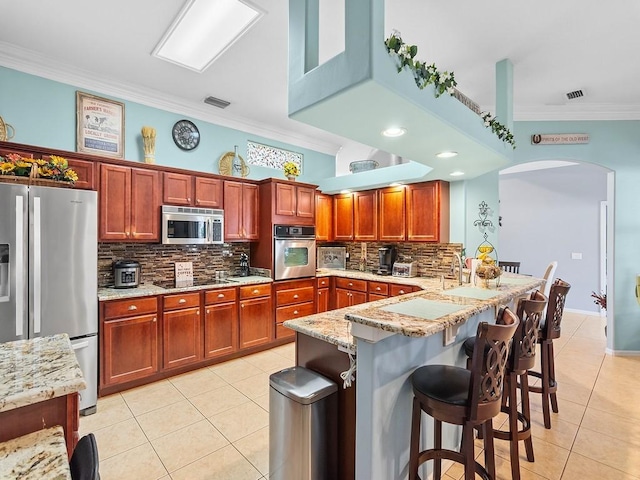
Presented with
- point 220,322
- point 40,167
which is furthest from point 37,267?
point 220,322

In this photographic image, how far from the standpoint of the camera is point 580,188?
610 cm

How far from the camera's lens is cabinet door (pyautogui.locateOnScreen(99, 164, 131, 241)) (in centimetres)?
330

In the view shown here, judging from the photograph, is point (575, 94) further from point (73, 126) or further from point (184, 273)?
point (73, 126)

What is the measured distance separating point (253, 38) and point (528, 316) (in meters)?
3.02

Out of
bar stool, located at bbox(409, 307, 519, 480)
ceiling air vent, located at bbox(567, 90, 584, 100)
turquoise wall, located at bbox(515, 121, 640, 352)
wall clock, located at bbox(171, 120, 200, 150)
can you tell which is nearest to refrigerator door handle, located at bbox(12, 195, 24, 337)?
wall clock, located at bbox(171, 120, 200, 150)

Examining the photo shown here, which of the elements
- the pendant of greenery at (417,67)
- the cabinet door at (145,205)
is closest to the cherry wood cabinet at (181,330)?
the cabinet door at (145,205)

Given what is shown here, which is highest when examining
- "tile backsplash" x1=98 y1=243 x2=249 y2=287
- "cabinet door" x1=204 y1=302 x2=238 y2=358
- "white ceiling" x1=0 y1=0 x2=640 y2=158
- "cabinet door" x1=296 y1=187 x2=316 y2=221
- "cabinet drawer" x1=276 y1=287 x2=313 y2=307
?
"white ceiling" x1=0 y1=0 x2=640 y2=158

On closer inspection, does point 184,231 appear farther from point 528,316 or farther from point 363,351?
point 528,316

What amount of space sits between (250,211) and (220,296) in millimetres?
1285

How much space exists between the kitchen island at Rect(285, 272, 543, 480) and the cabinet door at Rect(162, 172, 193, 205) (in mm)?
2491

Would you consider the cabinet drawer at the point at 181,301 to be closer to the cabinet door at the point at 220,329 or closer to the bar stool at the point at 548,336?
the cabinet door at the point at 220,329

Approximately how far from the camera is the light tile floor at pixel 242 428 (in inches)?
84.0

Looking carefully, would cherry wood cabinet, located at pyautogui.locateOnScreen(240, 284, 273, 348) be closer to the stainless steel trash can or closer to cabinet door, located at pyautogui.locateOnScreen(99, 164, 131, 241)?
cabinet door, located at pyautogui.locateOnScreen(99, 164, 131, 241)

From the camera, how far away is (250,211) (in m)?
4.55
